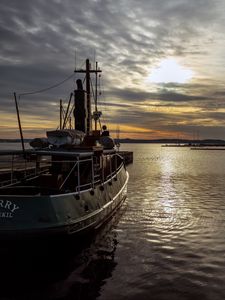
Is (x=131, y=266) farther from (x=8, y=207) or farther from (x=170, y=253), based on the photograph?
(x=8, y=207)

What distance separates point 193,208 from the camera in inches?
997

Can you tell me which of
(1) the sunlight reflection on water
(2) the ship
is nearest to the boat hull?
(2) the ship

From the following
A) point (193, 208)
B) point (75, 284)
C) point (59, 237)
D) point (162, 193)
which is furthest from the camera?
point (162, 193)

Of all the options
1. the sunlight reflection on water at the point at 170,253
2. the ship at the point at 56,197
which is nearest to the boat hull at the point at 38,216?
the ship at the point at 56,197

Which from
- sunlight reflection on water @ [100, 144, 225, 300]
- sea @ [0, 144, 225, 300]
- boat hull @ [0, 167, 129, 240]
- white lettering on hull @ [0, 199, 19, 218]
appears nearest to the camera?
sea @ [0, 144, 225, 300]

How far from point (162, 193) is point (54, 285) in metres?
24.0

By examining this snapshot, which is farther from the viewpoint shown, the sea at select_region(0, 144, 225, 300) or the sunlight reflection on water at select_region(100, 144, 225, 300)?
the sunlight reflection on water at select_region(100, 144, 225, 300)

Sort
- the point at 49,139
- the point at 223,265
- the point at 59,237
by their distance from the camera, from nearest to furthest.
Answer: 1. the point at 59,237
2. the point at 223,265
3. the point at 49,139

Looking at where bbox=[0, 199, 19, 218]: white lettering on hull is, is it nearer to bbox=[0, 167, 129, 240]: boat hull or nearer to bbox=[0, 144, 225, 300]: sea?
bbox=[0, 167, 129, 240]: boat hull

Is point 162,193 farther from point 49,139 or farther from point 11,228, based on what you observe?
point 11,228

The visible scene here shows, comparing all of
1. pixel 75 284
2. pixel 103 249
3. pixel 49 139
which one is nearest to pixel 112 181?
pixel 49 139

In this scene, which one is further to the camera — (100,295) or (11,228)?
(11,228)

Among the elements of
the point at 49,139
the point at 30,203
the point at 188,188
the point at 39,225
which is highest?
the point at 49,139

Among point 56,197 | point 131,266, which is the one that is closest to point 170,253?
point 131,266
